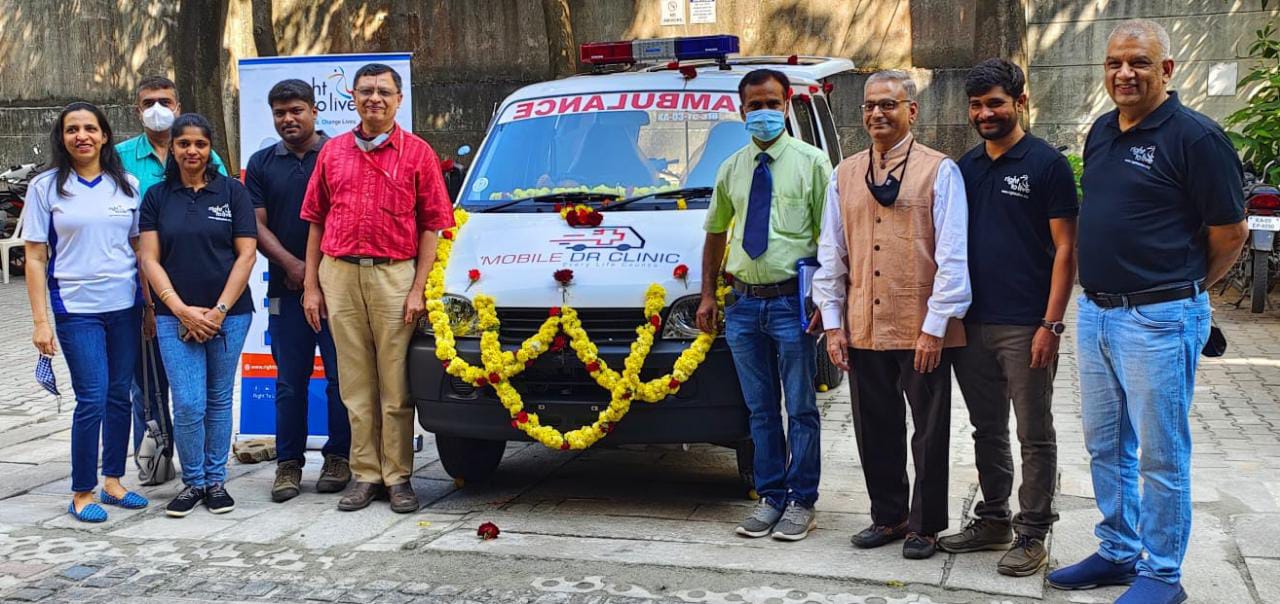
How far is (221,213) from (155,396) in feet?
4.10

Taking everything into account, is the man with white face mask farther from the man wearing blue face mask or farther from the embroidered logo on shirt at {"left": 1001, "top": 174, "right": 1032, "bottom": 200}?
the embroidered logo on shirt at {"left": 1001, "top": 174, "right": 1032, "bottom": 200}

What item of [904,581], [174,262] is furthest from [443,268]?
[904,581]

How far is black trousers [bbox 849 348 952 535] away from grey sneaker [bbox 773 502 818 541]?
0.31 m

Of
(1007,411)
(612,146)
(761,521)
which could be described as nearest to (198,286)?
(612,146)

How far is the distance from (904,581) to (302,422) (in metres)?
3.39

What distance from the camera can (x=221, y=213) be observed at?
6664mm

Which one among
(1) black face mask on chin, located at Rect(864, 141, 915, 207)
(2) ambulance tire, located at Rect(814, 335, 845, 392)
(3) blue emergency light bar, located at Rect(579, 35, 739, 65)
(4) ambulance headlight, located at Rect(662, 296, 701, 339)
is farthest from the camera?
(2) ambulance tire, located at Rect(814, 335, 845, 392)

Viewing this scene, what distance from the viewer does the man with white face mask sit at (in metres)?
7.07

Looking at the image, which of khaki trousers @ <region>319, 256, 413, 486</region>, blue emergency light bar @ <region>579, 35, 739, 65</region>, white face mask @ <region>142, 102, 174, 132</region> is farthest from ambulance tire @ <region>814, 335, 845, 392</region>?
white face mask @ <region>142, 102, 174, 132</region>

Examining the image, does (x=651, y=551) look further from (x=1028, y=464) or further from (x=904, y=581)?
(x=1028, y=464)

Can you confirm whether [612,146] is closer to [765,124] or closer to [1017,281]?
[765,124]

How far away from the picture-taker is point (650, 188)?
6980 millimetres

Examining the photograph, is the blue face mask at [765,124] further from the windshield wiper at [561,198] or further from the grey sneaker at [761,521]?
the grey sneaker at [761,521]

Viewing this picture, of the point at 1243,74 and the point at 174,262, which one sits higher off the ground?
the point at 1243,74
